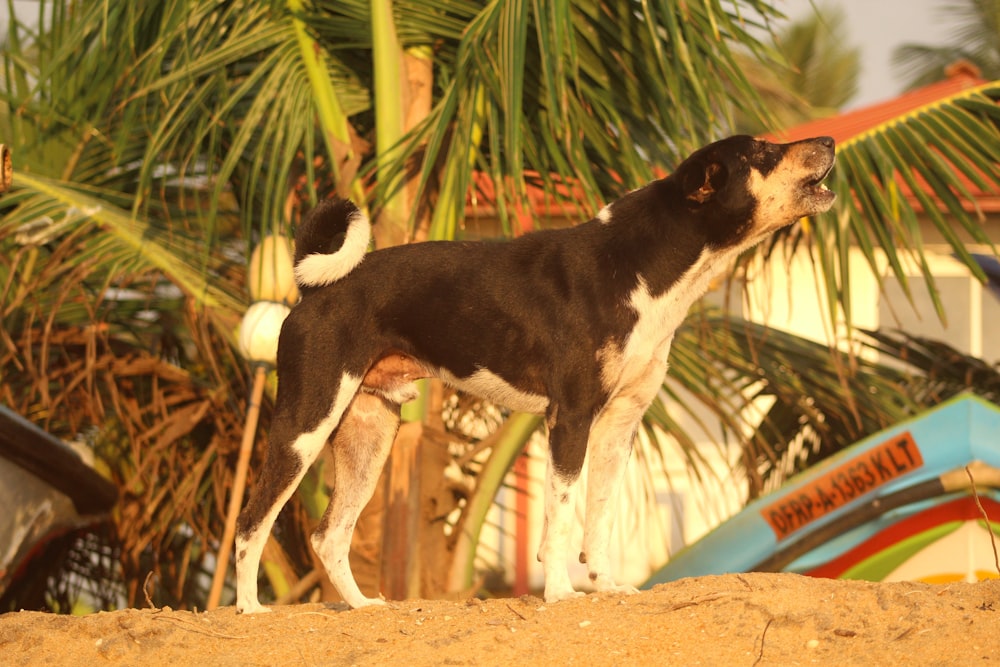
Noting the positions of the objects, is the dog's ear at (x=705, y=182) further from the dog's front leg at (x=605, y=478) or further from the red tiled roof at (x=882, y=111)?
the red tiled roof at (x=882, y=111)

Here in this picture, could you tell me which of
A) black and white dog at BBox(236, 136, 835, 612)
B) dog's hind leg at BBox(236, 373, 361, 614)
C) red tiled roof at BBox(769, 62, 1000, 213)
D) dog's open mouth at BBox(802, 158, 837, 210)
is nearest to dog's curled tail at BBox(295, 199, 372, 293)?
black and white dog at BBox(236, 136, 835, 612)

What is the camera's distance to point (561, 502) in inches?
157

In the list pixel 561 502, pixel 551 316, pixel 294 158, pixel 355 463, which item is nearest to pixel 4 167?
pixel 355 463

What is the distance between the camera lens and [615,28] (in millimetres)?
6270

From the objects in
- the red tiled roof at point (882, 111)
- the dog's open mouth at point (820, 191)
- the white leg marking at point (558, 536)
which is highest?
the red tiled roof at point (882, 111)

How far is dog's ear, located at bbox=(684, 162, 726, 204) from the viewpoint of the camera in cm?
411

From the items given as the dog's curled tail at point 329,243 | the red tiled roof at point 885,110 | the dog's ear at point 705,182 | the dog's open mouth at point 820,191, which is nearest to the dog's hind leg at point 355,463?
the dog's curled tail at point 329,243

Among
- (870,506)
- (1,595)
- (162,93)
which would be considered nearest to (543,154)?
(162,93)

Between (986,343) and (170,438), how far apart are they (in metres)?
8.67

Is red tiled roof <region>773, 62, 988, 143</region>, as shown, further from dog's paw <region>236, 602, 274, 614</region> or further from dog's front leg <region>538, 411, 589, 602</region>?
dog's paw <region>236, 602, 274, 614</region>

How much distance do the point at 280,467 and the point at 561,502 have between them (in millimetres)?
926

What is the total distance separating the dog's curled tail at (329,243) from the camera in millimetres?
4234

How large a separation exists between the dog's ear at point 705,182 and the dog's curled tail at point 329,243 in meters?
1.07

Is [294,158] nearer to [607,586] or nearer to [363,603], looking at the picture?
[363,603]
